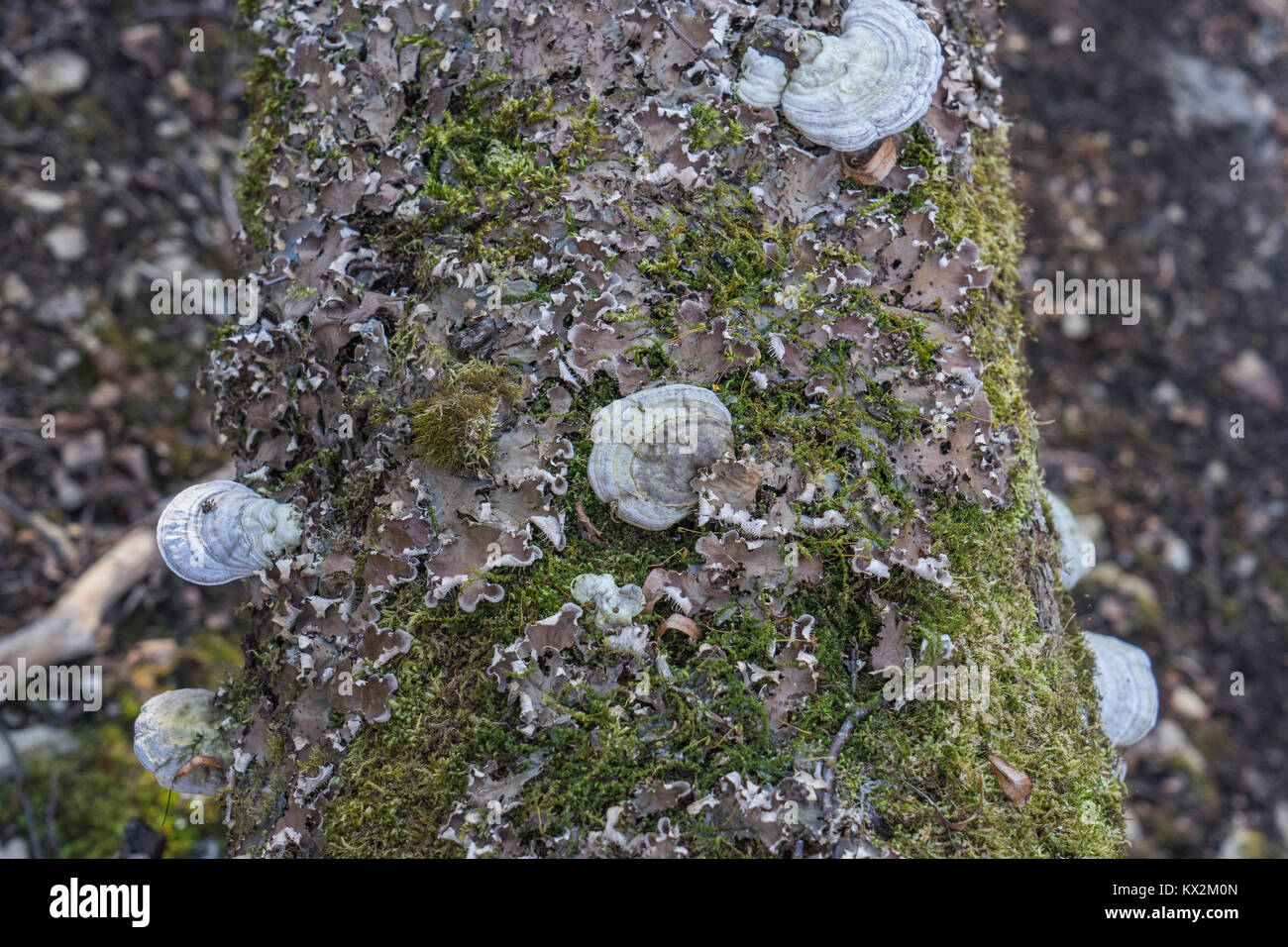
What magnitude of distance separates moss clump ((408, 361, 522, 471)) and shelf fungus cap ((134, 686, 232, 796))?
53.9 inches

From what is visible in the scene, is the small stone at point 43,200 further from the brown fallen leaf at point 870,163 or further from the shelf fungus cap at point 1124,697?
the shelf fungus cap at point 1124,697

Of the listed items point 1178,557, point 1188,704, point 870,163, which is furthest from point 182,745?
point 1178,557

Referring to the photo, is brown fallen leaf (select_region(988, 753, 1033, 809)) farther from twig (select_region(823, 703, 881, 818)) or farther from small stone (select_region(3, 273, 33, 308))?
small stone (select_region(3, 273, 33, 308))

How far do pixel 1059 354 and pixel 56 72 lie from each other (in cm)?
759

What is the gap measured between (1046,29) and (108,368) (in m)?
7.66

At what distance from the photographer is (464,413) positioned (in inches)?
110

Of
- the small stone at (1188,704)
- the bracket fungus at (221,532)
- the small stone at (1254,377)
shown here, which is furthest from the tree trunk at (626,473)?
the small stone at (1254,377)

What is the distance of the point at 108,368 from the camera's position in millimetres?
5516
